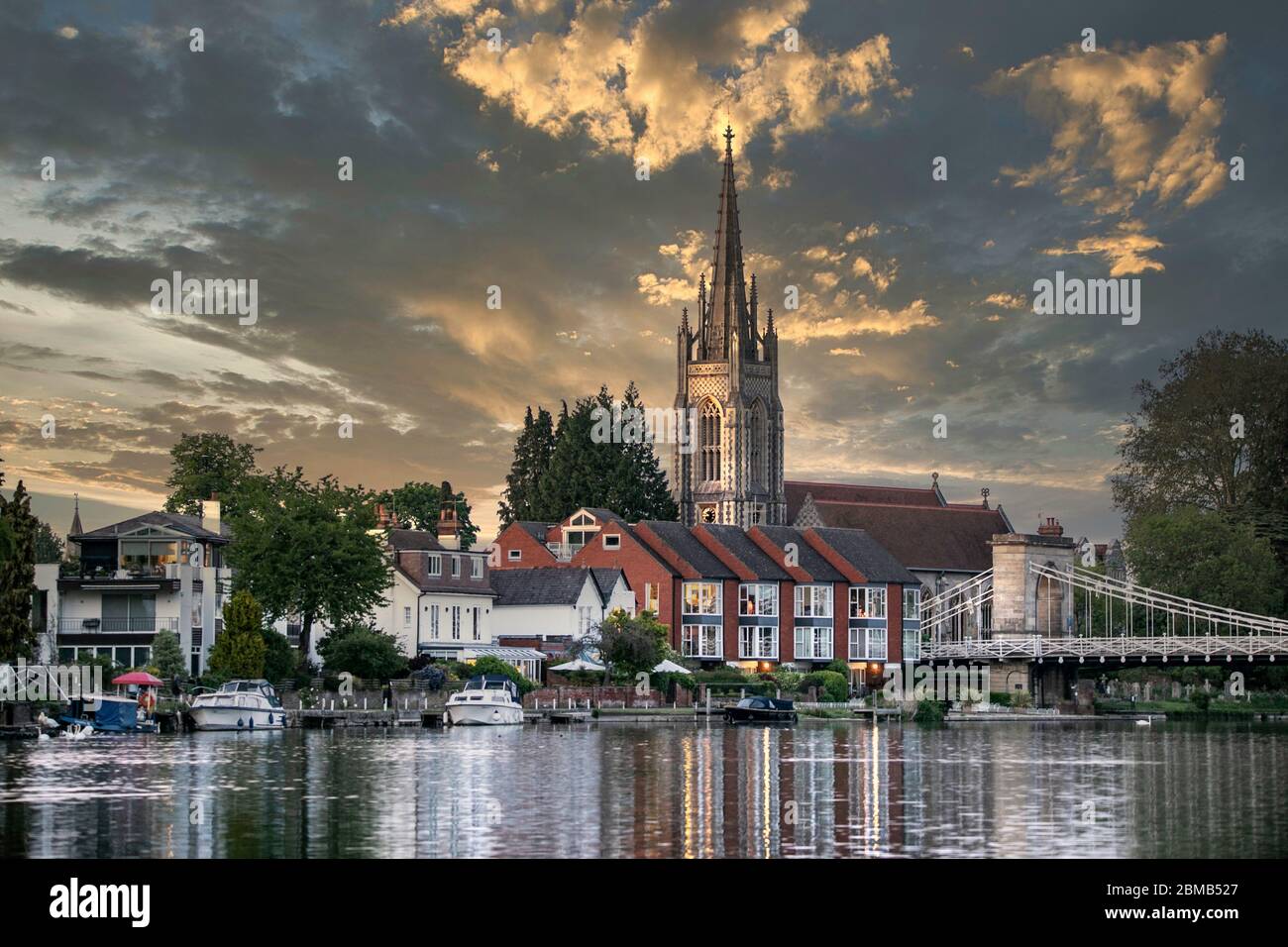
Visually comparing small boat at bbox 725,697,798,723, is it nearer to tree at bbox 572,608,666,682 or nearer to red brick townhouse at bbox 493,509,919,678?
tree at bbox 572,608,666,682

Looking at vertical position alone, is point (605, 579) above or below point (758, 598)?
above

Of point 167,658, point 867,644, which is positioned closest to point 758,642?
point 867,644

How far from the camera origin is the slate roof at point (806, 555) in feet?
431

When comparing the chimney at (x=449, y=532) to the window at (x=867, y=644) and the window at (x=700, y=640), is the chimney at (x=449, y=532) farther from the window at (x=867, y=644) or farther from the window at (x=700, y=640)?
the window at (x=867, y=644)

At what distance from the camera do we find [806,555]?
134000 millimetres

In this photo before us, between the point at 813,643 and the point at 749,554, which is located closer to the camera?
the point at 813,643

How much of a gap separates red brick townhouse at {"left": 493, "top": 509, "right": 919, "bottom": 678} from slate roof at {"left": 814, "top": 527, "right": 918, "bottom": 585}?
14 cm

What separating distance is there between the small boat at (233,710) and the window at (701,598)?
44623 millimetres

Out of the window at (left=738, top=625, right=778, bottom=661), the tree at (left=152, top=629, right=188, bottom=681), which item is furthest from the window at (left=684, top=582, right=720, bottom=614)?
the tree at (left=152, top=629, right=188, bottom=681)

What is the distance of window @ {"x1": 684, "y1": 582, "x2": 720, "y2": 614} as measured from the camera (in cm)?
12412

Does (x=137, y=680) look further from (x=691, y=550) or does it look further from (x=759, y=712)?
(x=691, y=550)

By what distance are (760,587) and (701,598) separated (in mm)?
5068

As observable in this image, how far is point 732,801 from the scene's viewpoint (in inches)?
1886
